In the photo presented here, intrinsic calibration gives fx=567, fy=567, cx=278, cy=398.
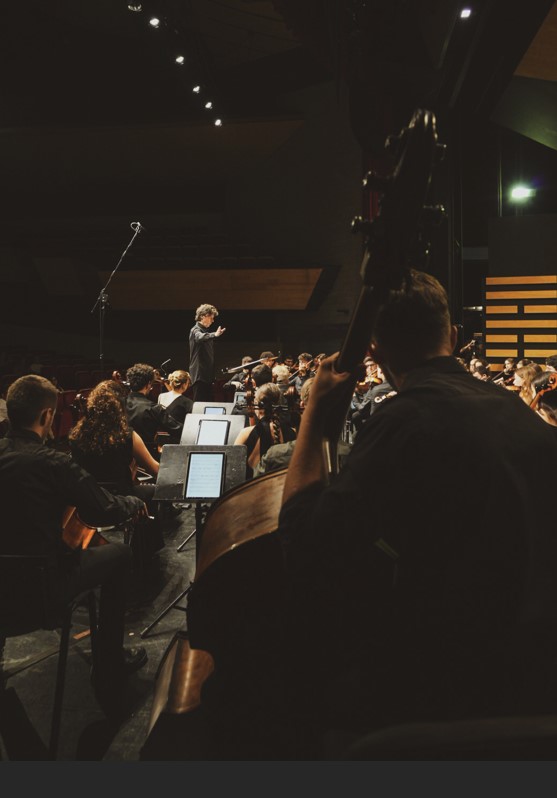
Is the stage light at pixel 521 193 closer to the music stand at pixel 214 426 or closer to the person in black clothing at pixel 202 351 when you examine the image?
the person in black clothing at pixel 202 351

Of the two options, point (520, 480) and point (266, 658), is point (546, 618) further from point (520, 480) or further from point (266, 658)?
point (266, 658)

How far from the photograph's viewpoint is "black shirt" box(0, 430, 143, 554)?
2.26m

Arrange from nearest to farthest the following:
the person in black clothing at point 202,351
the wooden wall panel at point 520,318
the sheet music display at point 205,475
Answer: the sheet music display at point 205,475, the person in black clothing at point 202,351, the wooden wall panel at point 520,318

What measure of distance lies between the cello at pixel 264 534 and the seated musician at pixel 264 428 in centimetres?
250

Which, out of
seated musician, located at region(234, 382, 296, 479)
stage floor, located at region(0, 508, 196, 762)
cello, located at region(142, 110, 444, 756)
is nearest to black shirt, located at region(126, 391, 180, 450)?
seated musician, located at region(234, 382, 296, 479)

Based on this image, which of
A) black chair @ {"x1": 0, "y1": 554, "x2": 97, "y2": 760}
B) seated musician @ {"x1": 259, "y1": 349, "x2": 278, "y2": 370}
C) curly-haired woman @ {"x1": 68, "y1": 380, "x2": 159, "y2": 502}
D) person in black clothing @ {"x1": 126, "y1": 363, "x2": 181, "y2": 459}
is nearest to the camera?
black chair @ {"x1": 0, "y1": 554, "x2": 97, "y2": 760}

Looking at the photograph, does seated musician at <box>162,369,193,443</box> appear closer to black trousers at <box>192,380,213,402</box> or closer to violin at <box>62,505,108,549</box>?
black trousers at <box>192,380,213,402</box>

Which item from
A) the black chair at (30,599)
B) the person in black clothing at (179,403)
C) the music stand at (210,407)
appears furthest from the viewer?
the person in black clothing at (179,403)

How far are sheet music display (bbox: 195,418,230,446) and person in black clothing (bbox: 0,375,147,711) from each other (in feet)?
4.41

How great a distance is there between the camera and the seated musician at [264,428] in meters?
4.10

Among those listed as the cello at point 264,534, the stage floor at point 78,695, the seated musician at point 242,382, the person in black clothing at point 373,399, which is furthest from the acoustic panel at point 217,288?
the cello at point 264,534

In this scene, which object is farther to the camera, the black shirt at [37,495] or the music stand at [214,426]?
the music stand at [214,426]

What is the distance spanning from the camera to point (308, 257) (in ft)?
49.3

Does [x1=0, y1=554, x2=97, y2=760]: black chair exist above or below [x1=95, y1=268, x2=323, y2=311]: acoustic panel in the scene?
below
